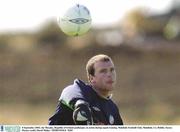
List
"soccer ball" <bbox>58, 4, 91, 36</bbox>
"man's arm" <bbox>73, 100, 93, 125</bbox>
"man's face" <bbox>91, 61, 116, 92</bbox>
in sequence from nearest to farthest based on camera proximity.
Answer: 1. "man's arm" <bbox>73, 100, 93, 125</bbox>
2. "man's face" <bbox>91, 61, 116, 92</bbox>
3. "soccer ball" <bbox>58, 4, 91, 36</bbox>

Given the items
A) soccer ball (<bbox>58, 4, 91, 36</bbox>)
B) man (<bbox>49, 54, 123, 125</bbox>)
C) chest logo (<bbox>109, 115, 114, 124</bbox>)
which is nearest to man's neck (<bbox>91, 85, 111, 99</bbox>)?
man (<bbox>49, 54, 123, 125</bbox>)

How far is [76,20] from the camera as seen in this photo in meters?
14.0

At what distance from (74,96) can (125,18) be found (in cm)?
6110

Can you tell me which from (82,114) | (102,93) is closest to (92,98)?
(102,93)

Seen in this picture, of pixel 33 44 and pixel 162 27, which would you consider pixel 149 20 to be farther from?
pixel 33 44

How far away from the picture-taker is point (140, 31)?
71.6 m

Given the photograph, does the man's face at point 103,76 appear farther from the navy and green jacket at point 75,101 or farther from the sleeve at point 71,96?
the sleeve at point 71,96

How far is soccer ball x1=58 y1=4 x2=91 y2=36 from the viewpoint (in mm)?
14047

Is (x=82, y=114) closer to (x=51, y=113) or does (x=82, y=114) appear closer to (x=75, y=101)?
(x=75, y=101)

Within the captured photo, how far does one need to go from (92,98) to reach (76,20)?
1638 mm

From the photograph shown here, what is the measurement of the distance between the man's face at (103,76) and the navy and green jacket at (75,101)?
123 millimetres

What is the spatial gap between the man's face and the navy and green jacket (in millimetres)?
123

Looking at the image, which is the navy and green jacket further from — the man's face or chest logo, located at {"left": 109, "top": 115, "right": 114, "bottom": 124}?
the man's face

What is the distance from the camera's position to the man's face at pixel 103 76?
1288 cm
